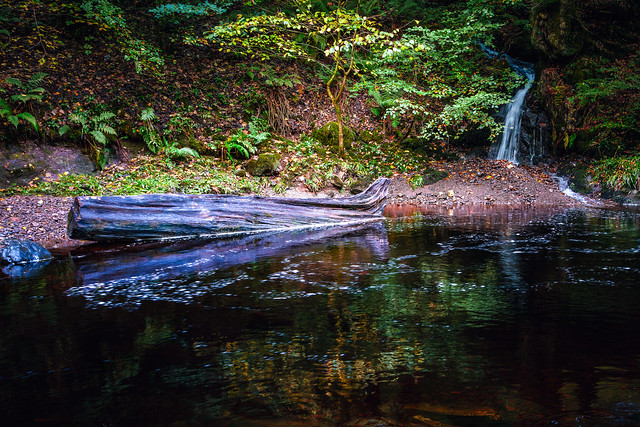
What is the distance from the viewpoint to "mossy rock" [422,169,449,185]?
44.4ft

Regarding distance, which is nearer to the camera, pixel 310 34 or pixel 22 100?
pixel 22 100

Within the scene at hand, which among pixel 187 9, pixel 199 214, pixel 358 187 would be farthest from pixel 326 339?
pixel 187 9

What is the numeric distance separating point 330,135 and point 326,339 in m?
12.3

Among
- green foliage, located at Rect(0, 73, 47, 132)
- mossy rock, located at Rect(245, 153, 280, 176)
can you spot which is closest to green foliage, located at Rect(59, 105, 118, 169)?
green foliage, located at Rect(0, 73, 47, 132)

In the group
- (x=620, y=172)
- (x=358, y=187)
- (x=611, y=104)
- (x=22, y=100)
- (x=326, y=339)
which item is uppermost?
(x=22, y=100)

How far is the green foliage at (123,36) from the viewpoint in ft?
41.1

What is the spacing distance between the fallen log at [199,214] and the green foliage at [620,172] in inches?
315

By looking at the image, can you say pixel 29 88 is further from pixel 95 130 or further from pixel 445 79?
pixel 445 79

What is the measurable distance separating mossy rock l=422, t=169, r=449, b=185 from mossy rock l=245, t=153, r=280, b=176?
207 inches

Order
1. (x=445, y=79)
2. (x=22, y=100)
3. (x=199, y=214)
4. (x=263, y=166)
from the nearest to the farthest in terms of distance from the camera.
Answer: (x=199, y=214), (x=22, y=100), (x=263, y=166), (x=445, y=79)

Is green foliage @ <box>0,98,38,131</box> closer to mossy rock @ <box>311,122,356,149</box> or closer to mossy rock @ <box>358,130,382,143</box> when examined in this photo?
mossy rock @ <box>311,122,356,149</box>

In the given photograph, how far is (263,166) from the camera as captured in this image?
1197 cm

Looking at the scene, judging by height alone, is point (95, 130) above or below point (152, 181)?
above

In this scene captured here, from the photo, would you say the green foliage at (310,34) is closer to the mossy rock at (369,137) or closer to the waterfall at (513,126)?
the mossy rock at (369,137)
